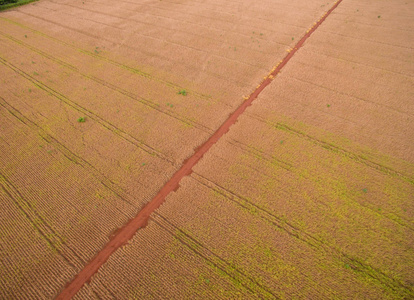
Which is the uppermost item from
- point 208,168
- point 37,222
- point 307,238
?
point 37,222

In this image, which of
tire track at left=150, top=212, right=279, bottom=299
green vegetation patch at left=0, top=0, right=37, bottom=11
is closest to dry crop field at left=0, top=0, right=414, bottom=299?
tire track at left=150, top=212, right=279, bottom=299

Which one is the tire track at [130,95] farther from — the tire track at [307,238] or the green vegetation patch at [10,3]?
the green vegetation patch at [10,3]

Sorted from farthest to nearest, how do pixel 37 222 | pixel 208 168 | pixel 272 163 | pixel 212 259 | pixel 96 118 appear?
pixel 96 118 < pixel 272 163 < pixel 208 168 < pixel 37 222 < pixel 212 259

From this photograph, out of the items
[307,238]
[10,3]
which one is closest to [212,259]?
[307,238]

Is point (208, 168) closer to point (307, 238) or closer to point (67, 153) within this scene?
point (307, 238)

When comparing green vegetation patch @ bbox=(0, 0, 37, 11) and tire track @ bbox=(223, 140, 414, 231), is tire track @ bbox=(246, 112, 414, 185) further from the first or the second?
green vegetation patch @ bbox=(0, 0, 37, 11)

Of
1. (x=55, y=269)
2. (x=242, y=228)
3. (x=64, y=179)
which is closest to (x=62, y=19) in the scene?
(x=64, y=179)

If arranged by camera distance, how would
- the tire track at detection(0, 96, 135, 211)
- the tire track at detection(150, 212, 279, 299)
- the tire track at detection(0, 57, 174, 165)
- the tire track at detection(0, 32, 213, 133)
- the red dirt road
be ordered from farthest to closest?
the tire track at detection(0, 32, 213, 133) → the tire track at detection(0, 57, 174, 165) → the tire track at detection(0, 96, 135, 211) → the red dirt road → the tire track at detection(150, 212, 279, 299)
